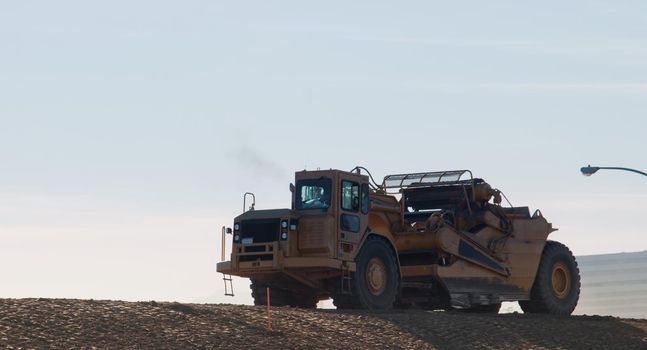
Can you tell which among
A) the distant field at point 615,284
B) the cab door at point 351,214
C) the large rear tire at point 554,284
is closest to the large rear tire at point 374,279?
the cab door at point 351,214

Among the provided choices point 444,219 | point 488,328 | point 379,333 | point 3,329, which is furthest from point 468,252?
point 3,329

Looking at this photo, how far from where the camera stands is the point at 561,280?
3650 cm

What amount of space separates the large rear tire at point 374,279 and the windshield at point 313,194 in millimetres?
1483

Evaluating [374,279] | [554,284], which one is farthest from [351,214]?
A: [554,284]

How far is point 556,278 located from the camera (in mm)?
36344

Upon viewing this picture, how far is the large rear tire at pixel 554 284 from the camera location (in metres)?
35.3

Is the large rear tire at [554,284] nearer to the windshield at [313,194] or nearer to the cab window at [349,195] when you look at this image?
the cab window at [349,195]

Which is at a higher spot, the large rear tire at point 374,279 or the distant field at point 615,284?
the distant field at point 615,284

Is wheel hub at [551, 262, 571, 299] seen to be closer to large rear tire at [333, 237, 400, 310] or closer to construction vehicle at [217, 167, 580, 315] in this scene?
construction vehicle at [217, 167, 580, 315]

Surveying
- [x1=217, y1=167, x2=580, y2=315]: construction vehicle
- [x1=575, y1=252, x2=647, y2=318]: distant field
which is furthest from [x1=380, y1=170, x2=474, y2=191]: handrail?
[x1=575, y1=252, x2=647, y2=318]: distant field

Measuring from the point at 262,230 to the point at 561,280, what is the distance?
10677mm

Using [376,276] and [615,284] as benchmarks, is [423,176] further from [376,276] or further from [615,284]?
[615,284]

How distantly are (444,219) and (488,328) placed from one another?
703 cm

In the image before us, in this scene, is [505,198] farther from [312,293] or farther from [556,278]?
[312,293]
